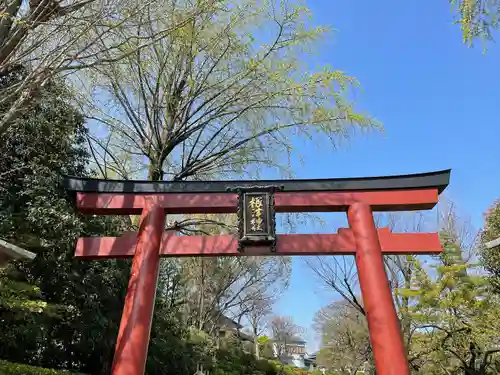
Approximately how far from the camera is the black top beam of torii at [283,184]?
598 centimetres

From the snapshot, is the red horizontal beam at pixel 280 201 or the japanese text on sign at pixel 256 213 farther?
the red horizontal beam at pixel 280 201

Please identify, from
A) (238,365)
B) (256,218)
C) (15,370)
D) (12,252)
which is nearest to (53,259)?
(15,370)

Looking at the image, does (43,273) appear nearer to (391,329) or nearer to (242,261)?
(391,329)

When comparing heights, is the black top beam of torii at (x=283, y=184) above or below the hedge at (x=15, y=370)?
above

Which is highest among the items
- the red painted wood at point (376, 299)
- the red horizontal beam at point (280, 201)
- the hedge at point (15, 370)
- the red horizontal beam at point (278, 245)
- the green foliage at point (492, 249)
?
the green foliage at point (492, 249)

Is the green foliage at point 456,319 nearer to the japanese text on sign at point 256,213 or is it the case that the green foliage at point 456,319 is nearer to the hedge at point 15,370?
the japanese text on sign at point 256,213

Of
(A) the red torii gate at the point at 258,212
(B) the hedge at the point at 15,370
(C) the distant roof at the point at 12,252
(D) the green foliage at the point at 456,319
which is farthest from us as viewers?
(D) the green foliage at the point at 456,319

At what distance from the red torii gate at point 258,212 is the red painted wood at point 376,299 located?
0.02 meters

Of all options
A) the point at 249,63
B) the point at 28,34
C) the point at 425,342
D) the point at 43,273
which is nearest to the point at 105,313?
the point at 43,273

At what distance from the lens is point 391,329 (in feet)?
15.8

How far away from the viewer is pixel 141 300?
16.9ft

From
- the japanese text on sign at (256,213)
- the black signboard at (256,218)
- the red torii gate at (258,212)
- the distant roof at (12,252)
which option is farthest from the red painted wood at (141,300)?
the distant roof at (12,252)

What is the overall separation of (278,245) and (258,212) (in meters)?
0.58

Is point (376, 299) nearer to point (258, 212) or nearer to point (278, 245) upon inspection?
point (278, 245)
